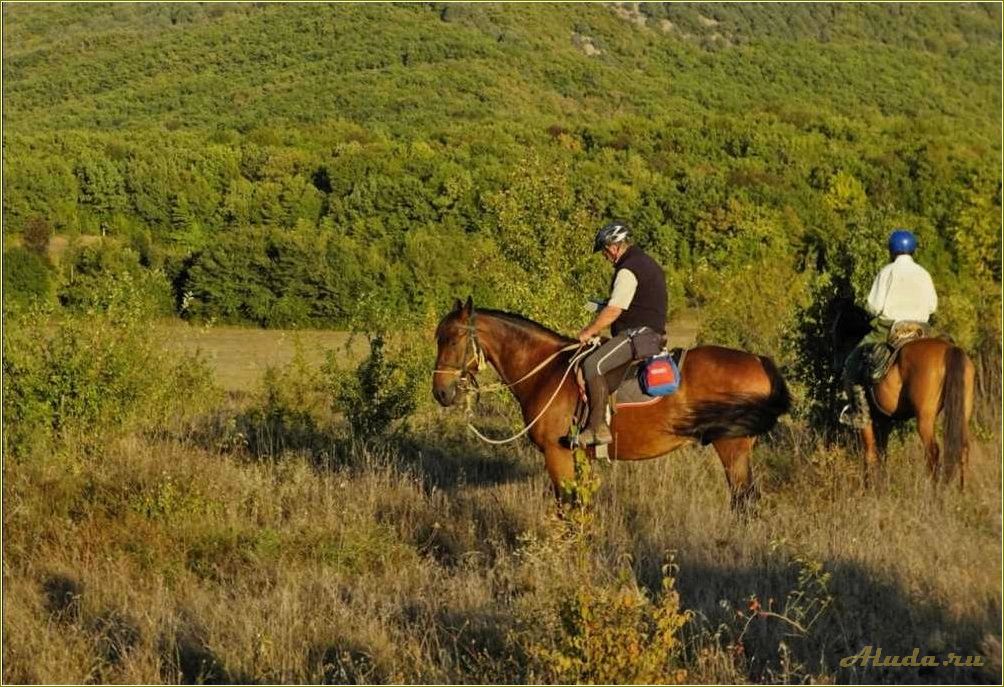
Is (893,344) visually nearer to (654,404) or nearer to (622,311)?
(654,404)

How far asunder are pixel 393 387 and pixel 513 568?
5.78 m

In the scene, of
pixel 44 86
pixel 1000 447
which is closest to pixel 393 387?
pixel 1000 447

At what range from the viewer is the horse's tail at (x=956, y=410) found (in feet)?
30.6

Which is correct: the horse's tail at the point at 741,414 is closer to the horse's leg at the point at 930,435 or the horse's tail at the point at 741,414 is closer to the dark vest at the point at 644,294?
the dark vest at the point at 644,294

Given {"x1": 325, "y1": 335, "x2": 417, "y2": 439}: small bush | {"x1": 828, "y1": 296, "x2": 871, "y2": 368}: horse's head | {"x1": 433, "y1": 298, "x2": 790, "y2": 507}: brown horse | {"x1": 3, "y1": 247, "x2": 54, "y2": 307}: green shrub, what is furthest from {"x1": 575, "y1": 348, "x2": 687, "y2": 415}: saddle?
{"x1": 3, "y1": 247, "x2": 54, "y2": 307}: green shrub

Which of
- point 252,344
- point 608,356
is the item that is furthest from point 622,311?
point 252,344

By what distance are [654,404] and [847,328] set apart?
9.89ft

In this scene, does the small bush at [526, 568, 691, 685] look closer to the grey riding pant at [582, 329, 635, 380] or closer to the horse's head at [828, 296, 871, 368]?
the grey riding pant at [582, 329, 635, 380]

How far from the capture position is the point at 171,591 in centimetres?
768

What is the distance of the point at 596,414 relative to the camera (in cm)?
901

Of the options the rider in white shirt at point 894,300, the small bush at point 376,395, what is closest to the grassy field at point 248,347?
the small bush at point 376,395

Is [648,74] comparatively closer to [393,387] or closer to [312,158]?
[312,158]

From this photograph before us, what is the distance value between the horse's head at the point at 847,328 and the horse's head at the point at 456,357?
12.8 ft

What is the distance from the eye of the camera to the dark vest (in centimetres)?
897
